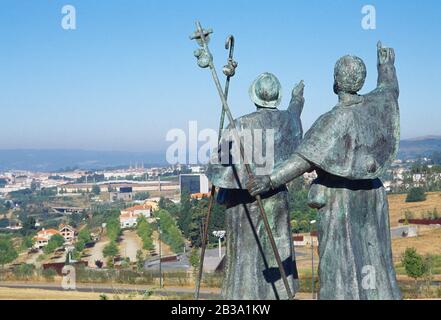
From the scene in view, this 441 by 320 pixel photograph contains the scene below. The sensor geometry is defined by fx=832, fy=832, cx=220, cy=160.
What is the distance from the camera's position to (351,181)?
7.14 metres

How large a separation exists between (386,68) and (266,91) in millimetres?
1680

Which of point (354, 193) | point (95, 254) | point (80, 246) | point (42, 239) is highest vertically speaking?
point (354, 193)

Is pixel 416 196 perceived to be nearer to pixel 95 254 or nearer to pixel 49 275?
pixel 95 254

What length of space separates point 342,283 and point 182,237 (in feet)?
225

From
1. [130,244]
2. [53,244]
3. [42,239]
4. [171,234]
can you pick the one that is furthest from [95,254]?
[42,239]

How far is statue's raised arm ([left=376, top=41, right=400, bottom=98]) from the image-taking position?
298 inches

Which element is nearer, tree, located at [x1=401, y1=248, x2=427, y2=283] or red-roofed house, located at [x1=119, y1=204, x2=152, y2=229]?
tree, located at [x1=401, y1=248, x2=427, y2=283]

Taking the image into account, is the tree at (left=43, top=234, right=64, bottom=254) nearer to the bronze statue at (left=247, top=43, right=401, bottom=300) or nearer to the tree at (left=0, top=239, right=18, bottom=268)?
the tree at (left=0, top=239, right=18, bottom=268)

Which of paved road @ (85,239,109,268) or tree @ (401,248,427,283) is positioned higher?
tree @ (401,248,427,283)

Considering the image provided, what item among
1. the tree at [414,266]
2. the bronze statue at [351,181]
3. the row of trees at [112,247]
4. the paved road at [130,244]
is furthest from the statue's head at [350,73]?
the paved road at [130,244]

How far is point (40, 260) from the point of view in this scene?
8294cm

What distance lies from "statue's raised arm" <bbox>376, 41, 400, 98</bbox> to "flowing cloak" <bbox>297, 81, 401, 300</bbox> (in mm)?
172

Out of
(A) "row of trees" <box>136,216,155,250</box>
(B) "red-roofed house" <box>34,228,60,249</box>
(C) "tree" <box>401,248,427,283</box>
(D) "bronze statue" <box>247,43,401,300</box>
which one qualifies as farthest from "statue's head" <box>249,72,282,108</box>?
(B) "red-roofed house" <box>34,228,60,249</box>
